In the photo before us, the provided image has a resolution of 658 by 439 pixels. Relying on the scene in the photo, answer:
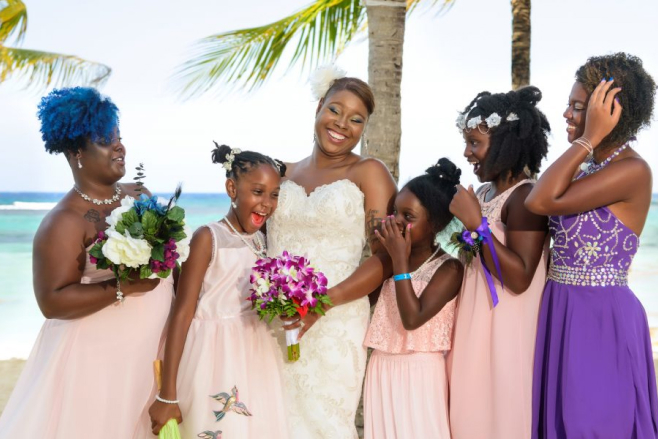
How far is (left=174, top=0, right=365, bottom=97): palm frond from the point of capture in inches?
362

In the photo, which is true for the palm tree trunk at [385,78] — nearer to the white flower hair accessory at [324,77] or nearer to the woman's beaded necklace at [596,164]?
the white flower hair accessory at [324,77]

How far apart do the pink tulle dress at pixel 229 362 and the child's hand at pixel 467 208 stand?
1.28 metres

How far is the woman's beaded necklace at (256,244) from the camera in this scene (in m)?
4.62

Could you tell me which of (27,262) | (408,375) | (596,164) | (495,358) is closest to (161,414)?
(408,375)

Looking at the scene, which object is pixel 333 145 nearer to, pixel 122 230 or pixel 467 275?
pixel 467 275

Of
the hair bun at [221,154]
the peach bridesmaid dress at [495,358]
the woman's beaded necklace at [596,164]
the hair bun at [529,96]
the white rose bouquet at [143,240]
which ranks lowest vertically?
the peach bridesmaid dress at [495,358]

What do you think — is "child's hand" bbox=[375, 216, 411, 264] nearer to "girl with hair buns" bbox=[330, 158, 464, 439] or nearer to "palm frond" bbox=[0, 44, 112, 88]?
"girl with hair buns" bbox=[330, 158, 464, 439]

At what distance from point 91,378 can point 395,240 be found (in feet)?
6.39

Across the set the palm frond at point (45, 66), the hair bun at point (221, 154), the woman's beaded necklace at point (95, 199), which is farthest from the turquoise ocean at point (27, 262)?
the hair bun at point (221, 154)

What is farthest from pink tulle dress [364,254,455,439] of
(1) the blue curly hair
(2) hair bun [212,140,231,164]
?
(1) the blue curly hair

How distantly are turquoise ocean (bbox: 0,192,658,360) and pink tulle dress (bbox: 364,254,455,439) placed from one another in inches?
563

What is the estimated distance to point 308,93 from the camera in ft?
17.3

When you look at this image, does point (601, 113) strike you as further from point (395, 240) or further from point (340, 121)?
point (340, 121)

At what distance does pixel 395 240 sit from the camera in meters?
4.54
